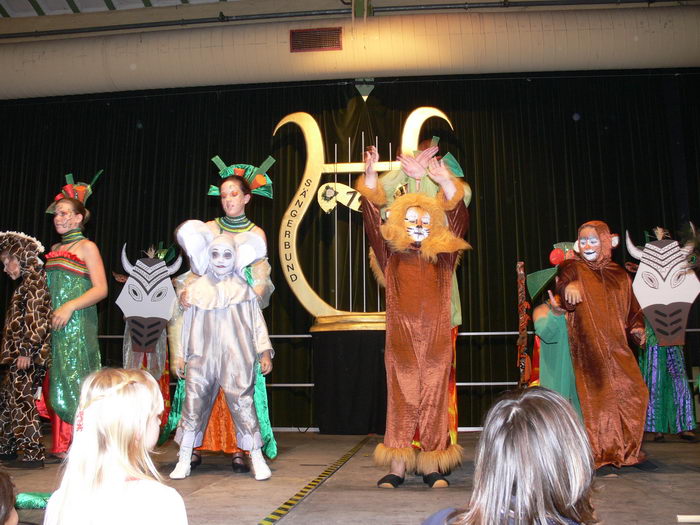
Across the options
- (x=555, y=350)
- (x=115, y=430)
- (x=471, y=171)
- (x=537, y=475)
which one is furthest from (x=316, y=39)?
(x=537, y=475)

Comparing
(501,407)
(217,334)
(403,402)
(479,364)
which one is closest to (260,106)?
(479,364)

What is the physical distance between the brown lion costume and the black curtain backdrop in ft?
11.9

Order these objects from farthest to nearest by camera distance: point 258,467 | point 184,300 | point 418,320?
point 184,300 < point 258,467 < point 418,320

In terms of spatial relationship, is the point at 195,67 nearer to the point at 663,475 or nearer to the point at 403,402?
the point at 403,402

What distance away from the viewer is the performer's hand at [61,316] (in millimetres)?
3990

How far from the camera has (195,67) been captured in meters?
7.18

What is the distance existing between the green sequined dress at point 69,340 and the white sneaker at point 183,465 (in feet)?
3.16

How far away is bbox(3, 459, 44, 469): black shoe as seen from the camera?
3867 millimetres

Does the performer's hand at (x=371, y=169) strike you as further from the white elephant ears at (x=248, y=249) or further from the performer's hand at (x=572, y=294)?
the performer's hand at (x=572, y=294)

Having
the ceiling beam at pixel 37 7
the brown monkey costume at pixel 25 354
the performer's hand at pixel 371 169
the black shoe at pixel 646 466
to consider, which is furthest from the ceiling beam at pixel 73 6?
the black shoe at pixel 646 466

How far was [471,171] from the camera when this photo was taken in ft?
24.0

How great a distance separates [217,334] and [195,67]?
4433 millimetres

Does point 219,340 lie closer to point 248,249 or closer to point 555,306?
point 248,249

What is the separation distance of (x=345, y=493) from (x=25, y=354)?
2.12m
